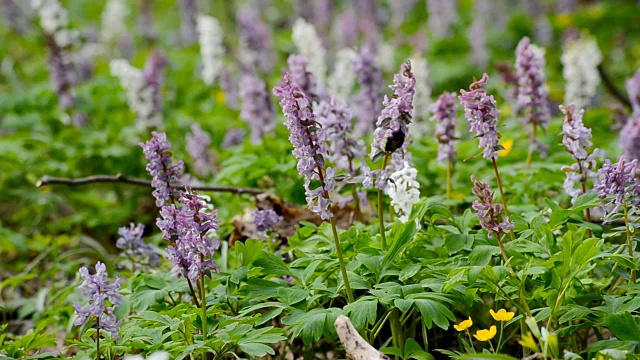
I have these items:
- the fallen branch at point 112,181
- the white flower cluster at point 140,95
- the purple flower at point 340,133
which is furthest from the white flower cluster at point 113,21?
the purple flower at point 340,133

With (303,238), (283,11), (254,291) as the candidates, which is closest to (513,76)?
(303,238)

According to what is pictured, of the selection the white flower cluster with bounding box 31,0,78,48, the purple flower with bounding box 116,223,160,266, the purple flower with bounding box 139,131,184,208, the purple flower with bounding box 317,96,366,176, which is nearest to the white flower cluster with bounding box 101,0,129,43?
the white flower cluster with bounding box 31,0,78,48

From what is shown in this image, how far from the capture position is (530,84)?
137 inches

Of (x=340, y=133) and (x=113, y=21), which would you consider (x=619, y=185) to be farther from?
(x=113, y=21)

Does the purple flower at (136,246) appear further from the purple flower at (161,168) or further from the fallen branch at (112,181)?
the purple flower at (161,168)

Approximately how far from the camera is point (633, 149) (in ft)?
11.4

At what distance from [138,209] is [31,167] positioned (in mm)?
997

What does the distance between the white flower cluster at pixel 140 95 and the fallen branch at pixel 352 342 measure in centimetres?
428

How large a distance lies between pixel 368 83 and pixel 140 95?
271 centimetres

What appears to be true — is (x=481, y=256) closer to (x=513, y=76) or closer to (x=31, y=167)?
(x=513, y=76)

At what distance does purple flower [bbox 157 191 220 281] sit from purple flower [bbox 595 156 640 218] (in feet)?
4.52

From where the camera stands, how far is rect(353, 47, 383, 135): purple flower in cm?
412

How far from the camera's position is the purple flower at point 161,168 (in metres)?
2.49

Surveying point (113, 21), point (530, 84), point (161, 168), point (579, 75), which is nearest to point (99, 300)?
point (161, 168)
